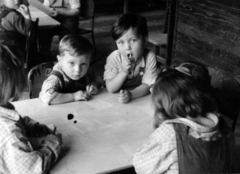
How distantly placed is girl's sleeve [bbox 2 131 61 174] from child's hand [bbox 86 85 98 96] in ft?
2.07

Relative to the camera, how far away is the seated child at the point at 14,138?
1120 millimetres

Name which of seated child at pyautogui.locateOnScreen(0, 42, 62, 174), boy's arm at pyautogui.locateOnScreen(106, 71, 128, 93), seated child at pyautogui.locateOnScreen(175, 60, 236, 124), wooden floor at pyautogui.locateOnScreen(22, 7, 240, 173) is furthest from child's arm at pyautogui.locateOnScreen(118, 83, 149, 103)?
wooden floor at pyautogui.locateOnScreen(22, 7, 240, 173)

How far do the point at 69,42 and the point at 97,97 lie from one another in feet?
1.16

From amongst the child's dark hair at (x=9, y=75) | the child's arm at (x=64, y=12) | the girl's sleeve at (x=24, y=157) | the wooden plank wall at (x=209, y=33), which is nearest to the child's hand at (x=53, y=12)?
the child's arm at (x=64, y=12)

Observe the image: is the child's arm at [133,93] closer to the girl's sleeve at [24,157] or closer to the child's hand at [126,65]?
the child's hand at [126,65]

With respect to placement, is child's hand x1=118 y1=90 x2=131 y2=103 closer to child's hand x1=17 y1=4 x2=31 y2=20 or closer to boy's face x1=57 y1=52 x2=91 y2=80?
boy's face x1=57 y1=52 x2=91 y2=80

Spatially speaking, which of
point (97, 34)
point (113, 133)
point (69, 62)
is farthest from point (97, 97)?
point (97, 34)

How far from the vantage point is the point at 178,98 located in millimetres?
1262

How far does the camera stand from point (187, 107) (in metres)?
1.26

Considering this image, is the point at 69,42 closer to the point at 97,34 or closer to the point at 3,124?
the point at 3,124

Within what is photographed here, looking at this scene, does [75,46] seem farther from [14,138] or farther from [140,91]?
[14,138]

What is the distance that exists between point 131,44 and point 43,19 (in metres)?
1.85

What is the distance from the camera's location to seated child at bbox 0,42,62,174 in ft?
3.67

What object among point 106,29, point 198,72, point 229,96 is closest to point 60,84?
point 198,72
